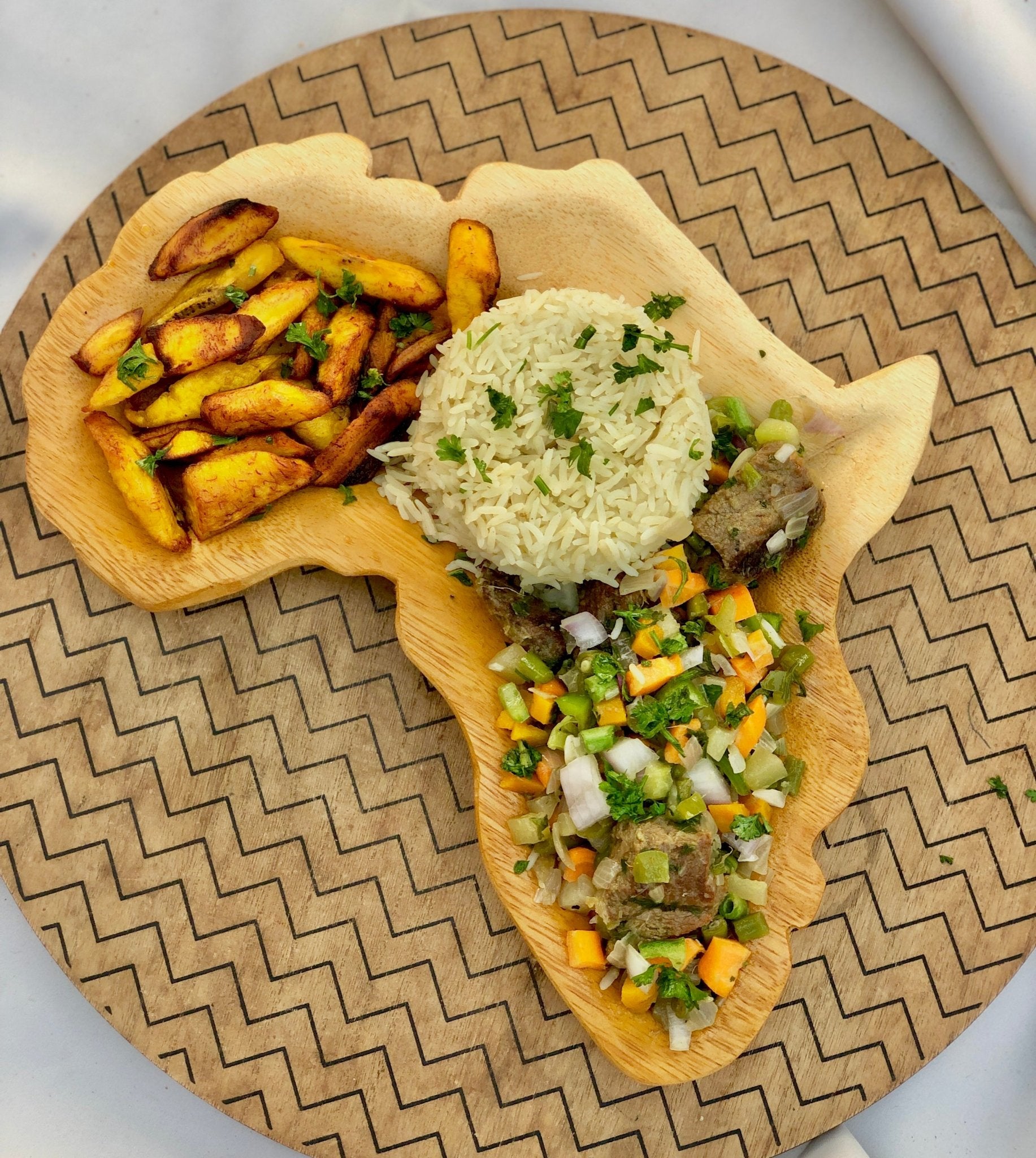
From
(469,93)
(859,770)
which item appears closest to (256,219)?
(469,93)

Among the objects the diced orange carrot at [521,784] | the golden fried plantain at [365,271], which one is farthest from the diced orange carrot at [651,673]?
the golden fried plantain at [365,271]

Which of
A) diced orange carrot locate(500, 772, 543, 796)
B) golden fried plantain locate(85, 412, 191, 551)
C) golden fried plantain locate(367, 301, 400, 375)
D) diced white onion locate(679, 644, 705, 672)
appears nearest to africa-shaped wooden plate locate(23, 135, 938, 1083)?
diced orange carrot locate(500, 772, 543, 796)

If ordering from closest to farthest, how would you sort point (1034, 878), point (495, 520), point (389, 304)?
point (495, 520)
point (389, 304)
point (1034, 878)

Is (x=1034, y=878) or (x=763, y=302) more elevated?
(x=763, y=302)

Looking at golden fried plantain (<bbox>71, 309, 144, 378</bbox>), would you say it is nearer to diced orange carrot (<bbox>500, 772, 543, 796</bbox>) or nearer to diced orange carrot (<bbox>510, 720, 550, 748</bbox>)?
diced orange carrot (<bbox>510, 720, 550, 748</bbox>)

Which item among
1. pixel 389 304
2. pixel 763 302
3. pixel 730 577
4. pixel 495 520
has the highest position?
pixel 389 304

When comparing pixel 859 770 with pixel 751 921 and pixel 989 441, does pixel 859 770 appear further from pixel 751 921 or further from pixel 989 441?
pixel 989 441
